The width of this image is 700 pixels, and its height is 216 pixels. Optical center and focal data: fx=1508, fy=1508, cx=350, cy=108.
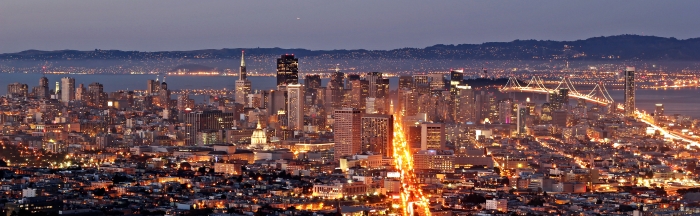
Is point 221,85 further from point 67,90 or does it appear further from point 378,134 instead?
point 378,134

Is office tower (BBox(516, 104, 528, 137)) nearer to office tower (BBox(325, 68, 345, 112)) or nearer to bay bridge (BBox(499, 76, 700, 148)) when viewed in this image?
bay bridge (BBox(499, 76, 700, 148))

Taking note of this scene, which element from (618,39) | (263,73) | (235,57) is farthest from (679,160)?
(235,57)

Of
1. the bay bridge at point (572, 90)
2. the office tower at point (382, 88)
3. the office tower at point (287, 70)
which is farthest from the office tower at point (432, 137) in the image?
the office tower at point (287, 70)

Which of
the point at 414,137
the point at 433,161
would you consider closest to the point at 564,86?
the point at 414,137

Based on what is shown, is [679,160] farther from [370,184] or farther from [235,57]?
[235,57]

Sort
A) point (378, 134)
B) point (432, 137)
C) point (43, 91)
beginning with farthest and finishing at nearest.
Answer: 1. point (43, 91)
2. point (432, 137)
3. point (378, 134)

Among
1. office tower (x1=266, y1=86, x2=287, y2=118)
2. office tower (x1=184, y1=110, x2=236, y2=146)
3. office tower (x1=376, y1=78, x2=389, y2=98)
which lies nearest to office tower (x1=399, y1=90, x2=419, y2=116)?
office tower (x1=376, y1=78, x2=389, y2=98)
